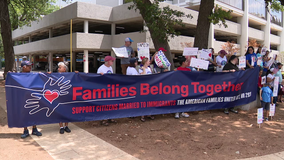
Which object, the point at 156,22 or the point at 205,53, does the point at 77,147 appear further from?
the point at 156,22

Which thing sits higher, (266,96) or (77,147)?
(266,96)

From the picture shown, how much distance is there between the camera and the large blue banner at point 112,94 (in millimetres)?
4922

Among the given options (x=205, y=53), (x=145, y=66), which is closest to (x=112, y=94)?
(x=145, y=66)

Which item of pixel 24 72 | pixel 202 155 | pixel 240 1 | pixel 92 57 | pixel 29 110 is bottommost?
pixel 202 155

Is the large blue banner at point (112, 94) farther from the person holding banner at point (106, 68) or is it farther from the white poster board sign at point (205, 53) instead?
the white poster board sign at point (205, 53)

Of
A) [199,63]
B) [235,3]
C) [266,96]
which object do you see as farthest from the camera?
[235,3]

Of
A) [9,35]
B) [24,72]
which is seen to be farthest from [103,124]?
[9,35]

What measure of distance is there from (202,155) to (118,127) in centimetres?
231

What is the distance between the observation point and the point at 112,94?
18.9ft

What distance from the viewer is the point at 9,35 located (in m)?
16.2

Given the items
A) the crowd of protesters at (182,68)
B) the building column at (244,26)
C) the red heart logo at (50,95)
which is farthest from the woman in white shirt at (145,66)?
the building column at (244,26)

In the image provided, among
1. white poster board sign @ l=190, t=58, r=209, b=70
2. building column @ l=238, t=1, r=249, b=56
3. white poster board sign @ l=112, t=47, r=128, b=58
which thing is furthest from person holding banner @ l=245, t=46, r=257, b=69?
building column @ l=238, t=1, r=249, b=56

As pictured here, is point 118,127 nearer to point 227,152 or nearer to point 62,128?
point 62,128

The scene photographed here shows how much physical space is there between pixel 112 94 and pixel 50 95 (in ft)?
4.91
